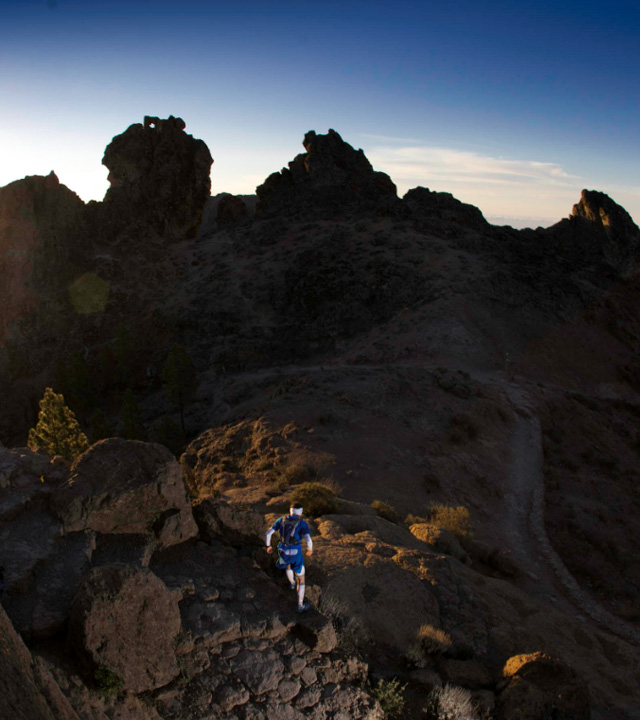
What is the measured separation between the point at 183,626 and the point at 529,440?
1029 inches

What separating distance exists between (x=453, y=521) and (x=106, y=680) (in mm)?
13703

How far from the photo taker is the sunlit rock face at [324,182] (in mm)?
73562

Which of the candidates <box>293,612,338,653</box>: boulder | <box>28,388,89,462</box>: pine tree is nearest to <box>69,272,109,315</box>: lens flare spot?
<box>28,388,89,462</box>: pine tree

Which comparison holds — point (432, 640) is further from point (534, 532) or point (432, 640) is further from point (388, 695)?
point (534, 532)

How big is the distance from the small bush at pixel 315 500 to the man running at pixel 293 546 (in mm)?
5455

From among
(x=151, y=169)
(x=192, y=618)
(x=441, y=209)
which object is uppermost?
(x=151, y=169)

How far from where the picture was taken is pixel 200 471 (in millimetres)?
23812

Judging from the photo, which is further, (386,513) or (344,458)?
(344,458)

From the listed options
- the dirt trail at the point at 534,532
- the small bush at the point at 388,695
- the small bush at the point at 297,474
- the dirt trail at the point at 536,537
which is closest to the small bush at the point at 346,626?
the small bush at the point at 388,695

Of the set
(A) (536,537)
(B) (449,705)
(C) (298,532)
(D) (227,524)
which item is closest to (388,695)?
(B) (449,705)

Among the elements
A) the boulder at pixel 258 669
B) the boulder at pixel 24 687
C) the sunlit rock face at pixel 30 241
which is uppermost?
the sunlit rock face at pixel 30 241

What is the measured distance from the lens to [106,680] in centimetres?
577

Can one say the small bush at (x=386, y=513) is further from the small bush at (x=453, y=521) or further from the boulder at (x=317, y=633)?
the boulder at (x=317, y=633)

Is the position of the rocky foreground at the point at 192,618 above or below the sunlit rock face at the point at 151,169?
below
